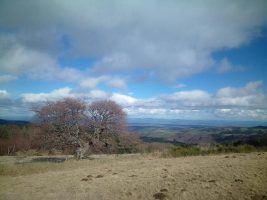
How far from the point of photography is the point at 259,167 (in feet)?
58.4

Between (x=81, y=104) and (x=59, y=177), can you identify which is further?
(x=81, y=104)

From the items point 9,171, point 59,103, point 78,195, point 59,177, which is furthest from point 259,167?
point 59,103

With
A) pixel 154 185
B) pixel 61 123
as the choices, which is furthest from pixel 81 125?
pixel 154 185

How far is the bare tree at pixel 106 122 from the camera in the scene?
124 feet

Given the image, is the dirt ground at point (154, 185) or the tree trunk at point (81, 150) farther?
the tree trunk at point (81, 150)

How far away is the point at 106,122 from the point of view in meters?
38.1

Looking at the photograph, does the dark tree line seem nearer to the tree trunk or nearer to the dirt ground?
the tree trunk

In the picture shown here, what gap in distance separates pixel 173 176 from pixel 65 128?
2279cm

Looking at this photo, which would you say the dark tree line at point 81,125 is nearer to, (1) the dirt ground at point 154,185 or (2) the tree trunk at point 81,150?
(2) the tree trunk at point 81,150

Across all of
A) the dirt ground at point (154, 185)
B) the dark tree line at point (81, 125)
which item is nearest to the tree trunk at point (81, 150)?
the dark tree line at point (81, 125)

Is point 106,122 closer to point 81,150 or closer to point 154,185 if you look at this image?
point 81,150

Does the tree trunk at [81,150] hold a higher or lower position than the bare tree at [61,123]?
lower

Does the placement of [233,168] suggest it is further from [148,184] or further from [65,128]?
[65,128]

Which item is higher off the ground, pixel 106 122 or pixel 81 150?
pixel 106 122
